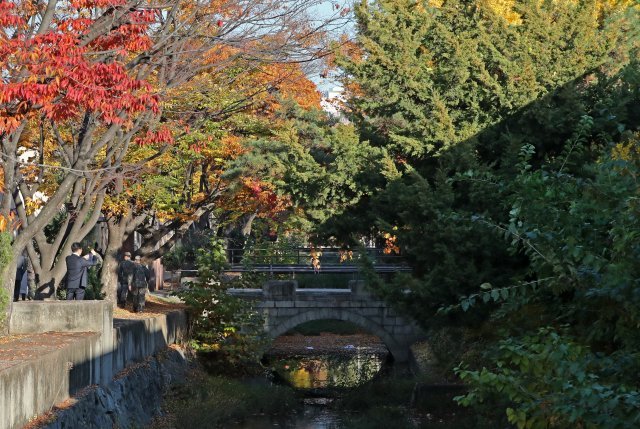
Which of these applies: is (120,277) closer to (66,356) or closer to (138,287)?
(138,287)

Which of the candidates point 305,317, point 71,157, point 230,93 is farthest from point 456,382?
point 305,317

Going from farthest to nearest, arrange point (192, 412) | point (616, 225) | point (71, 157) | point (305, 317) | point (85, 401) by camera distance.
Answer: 1. point (305, 317)
2. point (192, 412)
3. point (71, 157)
4. point (85, 401)
5. point (616, 225)

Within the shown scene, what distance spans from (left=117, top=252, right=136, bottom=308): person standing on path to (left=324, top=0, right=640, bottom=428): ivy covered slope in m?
5.07

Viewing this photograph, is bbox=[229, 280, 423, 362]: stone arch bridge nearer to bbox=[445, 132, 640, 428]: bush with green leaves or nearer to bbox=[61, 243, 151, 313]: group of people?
bbox=[61, 243, 151, 313]: group of people

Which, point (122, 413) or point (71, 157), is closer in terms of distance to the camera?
point (122, 413)

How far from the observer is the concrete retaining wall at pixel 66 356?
40.4 feet

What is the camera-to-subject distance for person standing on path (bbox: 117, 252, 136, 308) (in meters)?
25.9

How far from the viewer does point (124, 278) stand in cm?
2623

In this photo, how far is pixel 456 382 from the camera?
24438 mm

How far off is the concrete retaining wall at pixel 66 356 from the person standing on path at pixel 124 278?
3394 mm

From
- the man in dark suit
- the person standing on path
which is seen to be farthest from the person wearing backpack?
the man in dark suit

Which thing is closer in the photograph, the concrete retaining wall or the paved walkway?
the concrete retaining wall

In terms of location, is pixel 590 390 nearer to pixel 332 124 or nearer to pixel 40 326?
pixel 40 326

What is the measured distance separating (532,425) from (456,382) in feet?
54.0
